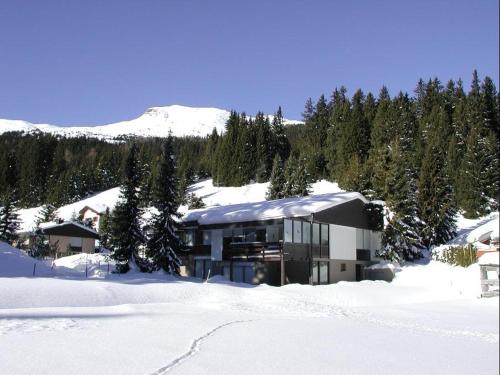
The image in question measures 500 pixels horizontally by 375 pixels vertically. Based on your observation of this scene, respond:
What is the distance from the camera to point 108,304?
17.8 m

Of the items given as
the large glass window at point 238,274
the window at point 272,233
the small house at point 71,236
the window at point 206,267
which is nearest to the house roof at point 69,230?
the small house at point 71,236

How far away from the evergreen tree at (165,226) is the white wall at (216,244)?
91.7 inches

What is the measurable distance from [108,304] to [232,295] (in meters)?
5.21

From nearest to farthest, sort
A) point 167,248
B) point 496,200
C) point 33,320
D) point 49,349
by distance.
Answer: point 496,200, point 49,349, point 33,320, point 167,248

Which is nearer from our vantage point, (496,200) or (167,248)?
(496,200)

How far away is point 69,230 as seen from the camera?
57.8m

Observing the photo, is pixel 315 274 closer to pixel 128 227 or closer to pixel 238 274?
pixel 238 274

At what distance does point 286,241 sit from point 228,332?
694 inches

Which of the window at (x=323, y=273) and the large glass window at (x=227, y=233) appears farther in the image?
the large glass window at (x=227, y=233)

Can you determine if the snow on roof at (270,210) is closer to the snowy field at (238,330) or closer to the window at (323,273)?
the window at (323,273)

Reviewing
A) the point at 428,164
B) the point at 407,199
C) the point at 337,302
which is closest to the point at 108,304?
the point at 337,302

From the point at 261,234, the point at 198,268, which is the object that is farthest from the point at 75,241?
the point at 261,234

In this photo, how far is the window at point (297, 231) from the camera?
29.9 metres

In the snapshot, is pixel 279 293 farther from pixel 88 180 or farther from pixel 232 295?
pixel 88 180
